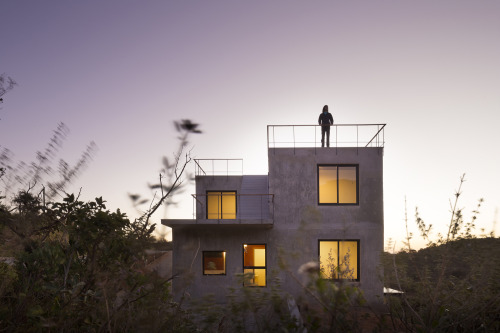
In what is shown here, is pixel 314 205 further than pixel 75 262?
Yes

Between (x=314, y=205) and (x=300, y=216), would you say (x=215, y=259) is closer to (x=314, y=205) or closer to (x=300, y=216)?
(x=300, y=216)

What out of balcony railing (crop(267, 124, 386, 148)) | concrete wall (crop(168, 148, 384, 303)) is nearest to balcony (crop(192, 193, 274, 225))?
concrete wall (crop(168, 148, 384, 303))

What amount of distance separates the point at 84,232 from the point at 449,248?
3.88 metres

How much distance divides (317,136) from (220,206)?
236 inches

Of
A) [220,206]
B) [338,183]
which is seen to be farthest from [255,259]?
[338,183]

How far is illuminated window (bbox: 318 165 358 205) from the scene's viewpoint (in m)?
11.3

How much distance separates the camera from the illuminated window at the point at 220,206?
13977 mm

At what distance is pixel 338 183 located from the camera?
11.4m

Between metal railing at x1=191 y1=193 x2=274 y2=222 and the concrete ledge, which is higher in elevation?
metal railing at x1=191 y1=193 x2=274 y2=222

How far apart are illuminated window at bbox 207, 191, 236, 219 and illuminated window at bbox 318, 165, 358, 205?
487cm

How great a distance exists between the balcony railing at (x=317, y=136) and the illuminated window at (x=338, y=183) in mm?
964

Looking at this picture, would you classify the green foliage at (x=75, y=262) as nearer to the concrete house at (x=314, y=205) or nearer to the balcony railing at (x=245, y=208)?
the concrete house at (x=314, y=205)

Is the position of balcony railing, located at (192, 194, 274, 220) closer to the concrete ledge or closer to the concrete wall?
the concrete wall

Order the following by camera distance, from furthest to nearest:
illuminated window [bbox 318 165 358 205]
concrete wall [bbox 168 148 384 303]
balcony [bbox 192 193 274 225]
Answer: balcony [bbox 192 193 274 225]
illuminated window [bbox 318 165 358 205]
concrete wall [bbox 168 148 384 303]
